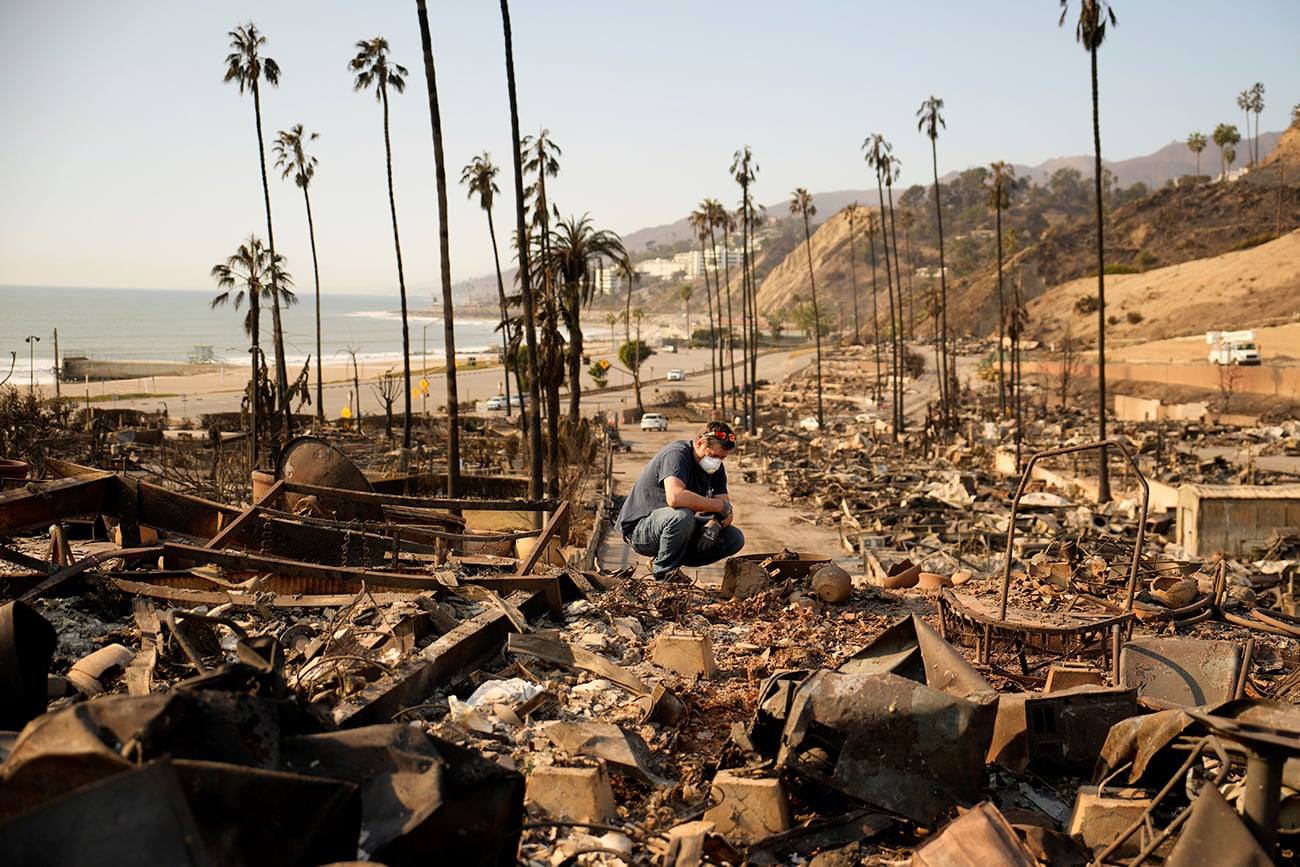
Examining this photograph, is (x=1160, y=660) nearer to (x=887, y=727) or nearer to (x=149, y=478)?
(x=887, y=727)

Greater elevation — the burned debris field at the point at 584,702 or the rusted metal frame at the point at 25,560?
the rusted metal frame at the point at 25,560

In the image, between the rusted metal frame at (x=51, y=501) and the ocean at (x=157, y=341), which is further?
the ocean at (x=157, y=341)

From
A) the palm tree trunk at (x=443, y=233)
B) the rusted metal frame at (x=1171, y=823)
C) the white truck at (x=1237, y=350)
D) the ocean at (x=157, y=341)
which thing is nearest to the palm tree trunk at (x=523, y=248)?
the palm tree trunk at (x=443, y=233)

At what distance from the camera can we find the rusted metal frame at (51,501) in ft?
23.8

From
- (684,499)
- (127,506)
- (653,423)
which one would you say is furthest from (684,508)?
(653,423)

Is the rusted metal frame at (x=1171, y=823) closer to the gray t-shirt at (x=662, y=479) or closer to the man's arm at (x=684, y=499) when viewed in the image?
the man's arm at (x=684, y=499)

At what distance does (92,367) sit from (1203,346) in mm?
82460

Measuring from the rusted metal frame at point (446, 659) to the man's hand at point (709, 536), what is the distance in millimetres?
1505

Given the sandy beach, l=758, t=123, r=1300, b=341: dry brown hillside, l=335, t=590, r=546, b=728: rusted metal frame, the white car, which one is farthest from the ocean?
l=335, t=590, r=546, b=728: rusted metal frame

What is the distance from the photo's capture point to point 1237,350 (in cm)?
5191

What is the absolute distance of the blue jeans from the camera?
7.40 m

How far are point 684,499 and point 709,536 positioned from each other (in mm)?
436

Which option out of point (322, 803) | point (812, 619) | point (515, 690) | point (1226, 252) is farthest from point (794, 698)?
point (1226, 252)

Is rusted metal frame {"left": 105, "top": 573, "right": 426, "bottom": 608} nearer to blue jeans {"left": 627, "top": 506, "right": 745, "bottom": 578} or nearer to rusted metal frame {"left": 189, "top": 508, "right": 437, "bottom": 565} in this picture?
rusted metal frame {"left": 189, "top": 508, "right": 437, "bottom": 565}
